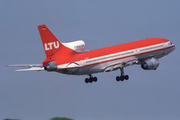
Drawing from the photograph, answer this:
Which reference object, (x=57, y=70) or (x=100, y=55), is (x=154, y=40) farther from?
(x=57, y=70)

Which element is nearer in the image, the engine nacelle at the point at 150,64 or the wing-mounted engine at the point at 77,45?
the wing-mounted engine at the point at 77,45

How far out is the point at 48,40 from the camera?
13762 centimetres

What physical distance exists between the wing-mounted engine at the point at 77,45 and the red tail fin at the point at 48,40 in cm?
298

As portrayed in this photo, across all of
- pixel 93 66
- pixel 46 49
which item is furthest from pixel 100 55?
pixel 46 49

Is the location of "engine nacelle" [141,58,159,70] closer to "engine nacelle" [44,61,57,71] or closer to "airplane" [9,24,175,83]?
"airplane" [9,24,175,83]

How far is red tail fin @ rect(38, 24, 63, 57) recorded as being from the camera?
137000 millimetres

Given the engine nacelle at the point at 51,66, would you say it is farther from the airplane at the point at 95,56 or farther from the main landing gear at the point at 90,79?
the main landing gear at the point at 90,79

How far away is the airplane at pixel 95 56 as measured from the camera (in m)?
138

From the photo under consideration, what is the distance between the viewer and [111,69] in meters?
145

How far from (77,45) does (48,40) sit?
6.56 metres

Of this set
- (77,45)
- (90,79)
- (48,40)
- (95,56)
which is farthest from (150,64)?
(48,40)

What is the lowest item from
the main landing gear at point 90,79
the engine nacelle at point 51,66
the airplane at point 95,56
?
the main landing gear at point 90,79

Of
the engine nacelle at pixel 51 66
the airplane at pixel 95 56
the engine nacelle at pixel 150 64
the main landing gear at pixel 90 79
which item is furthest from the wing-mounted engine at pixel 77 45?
the engine nacelle at pixel 150 64

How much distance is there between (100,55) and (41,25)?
13.4 metres
